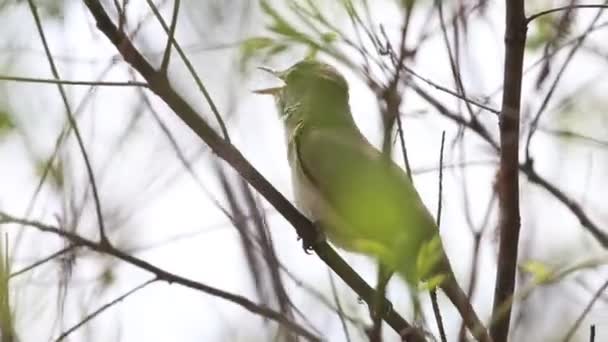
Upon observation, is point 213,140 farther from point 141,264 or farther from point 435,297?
point 435,297

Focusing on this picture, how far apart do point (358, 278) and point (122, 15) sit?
937mm

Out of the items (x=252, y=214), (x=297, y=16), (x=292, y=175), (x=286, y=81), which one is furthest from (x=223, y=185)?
(x=286, y=81)

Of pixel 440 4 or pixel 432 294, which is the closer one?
pixel 432 294

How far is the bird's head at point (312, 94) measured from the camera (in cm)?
429

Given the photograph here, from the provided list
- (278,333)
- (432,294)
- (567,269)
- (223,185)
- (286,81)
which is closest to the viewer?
(567,269)

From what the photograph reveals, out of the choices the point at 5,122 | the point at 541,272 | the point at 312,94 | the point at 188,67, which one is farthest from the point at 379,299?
the point at 312,94

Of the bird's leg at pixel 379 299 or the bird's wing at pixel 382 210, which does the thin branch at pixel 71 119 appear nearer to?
the bird's wing at pixel 382 210

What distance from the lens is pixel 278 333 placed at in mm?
2430

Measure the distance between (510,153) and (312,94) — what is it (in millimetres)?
1830

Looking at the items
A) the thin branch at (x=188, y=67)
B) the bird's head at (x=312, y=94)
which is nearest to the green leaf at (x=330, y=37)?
the thin branch at (x=188, y=67)

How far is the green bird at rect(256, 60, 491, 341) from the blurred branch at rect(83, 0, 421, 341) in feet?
0.47

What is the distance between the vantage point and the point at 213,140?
2381 mm

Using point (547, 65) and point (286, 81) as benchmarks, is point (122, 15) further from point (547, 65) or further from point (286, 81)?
point (286, 81)

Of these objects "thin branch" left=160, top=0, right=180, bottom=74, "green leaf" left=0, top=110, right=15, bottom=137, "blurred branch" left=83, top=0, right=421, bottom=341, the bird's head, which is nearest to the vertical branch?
"blurred branch" left=83, top=0, right=421, bottom=341
